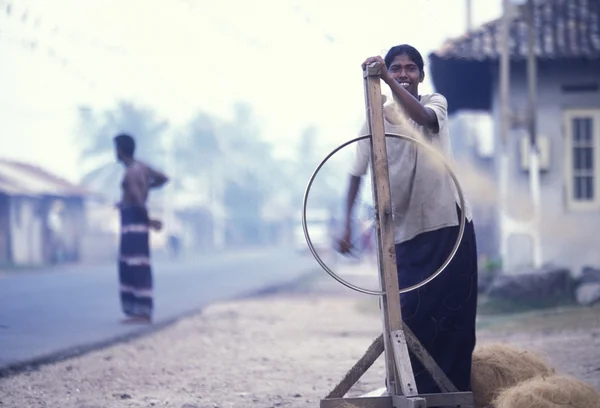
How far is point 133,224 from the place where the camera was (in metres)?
9.59

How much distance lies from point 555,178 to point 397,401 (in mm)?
10837

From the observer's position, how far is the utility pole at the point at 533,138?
42.1 feet

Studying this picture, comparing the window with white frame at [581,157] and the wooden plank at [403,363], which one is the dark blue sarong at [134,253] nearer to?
the wooden plank at [403,363]

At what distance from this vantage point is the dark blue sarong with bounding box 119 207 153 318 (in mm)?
9555

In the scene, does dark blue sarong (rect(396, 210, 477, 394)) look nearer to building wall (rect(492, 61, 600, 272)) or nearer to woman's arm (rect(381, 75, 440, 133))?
woman's arm (rect(381, 75, 440, 133))

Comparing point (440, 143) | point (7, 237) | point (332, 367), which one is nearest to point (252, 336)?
point (332, 367)

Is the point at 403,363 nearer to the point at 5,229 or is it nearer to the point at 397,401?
Answer: the point at 397,401

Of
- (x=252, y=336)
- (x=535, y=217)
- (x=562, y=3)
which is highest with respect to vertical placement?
(x=562, y=3)

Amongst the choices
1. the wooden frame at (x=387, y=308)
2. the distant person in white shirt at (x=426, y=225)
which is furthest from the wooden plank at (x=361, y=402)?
the distant person in white shirt at (x=426, y=225)

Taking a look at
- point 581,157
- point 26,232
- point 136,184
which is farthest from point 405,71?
point 26,232

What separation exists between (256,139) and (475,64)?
210ft

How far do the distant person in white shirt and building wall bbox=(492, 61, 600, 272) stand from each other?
10.0 meters

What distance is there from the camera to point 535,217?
1390cm

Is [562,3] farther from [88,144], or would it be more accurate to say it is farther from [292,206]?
[292,206]
